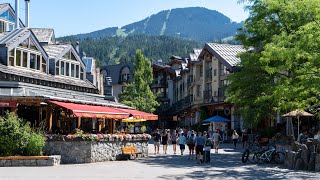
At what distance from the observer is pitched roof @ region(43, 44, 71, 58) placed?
125 feet

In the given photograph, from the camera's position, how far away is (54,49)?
39281 mm

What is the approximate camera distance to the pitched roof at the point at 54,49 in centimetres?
3816

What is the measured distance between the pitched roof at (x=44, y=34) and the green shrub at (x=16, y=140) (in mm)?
21246

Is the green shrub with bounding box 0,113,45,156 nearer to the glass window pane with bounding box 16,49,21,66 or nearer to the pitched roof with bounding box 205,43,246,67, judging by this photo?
the glass window pane with bounding box 16,49,21,66

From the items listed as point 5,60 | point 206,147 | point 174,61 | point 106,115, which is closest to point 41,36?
point 5,60

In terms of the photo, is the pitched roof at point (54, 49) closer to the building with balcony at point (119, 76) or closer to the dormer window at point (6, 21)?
the dormer window at point (6, 21)

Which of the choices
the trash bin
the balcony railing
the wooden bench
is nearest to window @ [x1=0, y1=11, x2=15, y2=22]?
the wooden bench

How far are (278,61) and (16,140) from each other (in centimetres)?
1477

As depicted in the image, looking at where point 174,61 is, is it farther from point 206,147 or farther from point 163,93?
point 206,147

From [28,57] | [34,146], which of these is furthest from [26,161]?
[28,57]

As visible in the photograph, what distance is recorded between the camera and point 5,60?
3170cm

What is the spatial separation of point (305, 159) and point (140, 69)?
4417 cm

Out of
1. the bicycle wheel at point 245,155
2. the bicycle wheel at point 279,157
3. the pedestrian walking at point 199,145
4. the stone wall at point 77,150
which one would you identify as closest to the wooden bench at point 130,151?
the stone wall at point 77,150

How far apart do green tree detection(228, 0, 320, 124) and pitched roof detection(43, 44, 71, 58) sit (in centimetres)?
1552
